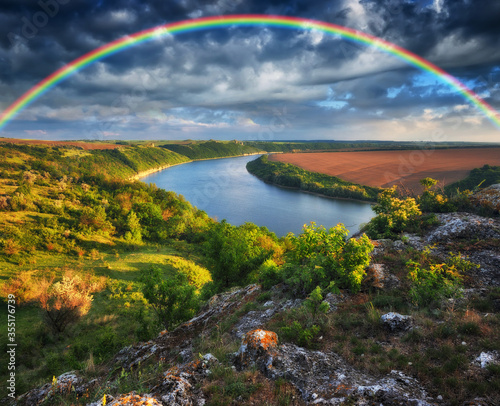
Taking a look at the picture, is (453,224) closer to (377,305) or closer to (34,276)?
(377,305)

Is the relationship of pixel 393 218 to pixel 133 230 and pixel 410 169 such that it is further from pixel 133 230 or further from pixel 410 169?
pixel 410 169

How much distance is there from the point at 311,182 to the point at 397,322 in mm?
80447

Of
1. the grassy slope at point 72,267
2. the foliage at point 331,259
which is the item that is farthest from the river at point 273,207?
the foliage at point 331,259

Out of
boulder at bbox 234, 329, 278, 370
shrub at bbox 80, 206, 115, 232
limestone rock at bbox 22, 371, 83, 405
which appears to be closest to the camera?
boulder at bbox 234, 329, 278, 370

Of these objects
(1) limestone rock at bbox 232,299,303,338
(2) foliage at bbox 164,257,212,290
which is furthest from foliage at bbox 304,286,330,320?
(2) foliage at bbox 164,257,212,290

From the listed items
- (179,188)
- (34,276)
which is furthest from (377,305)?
(179,188)

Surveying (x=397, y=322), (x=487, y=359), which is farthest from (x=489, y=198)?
(x=487, y=359)

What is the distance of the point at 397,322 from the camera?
5.41m

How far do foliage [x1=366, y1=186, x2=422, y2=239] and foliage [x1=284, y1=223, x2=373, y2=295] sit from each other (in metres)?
5.21

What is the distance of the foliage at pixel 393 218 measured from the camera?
12133 mm

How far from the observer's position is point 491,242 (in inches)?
357

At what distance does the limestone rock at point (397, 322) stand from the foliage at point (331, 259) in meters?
1.68

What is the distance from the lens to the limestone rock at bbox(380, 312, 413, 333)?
5.31 m

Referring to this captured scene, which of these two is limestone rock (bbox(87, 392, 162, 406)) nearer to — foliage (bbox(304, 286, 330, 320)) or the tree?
foliage (bbox(304, 286, 330, 320))
